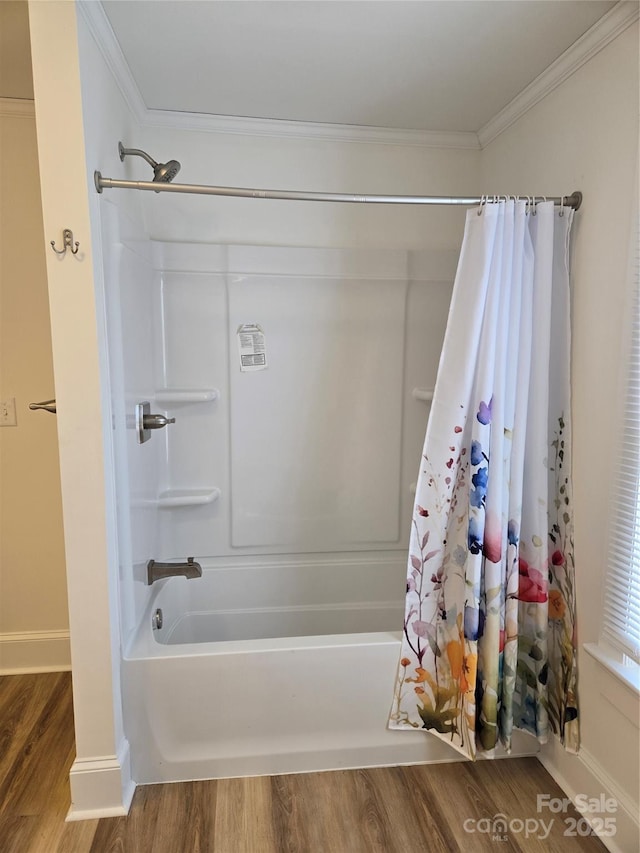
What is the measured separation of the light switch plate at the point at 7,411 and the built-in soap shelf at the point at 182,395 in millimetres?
584

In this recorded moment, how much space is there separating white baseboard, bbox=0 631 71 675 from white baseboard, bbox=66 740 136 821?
0.85 m

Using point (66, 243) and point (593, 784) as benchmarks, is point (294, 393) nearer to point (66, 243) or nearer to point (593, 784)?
point (66, 243)

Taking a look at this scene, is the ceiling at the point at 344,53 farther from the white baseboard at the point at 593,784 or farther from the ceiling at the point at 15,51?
the white baseboard at the point at 593,784

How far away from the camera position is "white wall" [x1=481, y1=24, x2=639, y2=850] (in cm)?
153

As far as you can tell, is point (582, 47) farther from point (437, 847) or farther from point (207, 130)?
point (437, 847)

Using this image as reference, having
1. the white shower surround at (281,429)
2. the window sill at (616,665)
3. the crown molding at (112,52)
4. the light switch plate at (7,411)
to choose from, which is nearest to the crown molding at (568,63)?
the white shower surround at (281,429)

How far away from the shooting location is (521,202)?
5.52 ft

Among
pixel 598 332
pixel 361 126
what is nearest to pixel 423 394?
pixel 598 332

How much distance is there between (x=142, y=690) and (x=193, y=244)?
1676mm

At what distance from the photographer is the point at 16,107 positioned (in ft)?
6.98

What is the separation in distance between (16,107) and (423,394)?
78.0 inches

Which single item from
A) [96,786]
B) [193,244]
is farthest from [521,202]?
[96,786]

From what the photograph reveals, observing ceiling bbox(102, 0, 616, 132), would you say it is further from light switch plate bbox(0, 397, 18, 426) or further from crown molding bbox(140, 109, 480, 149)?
light switch plate bbox(0, 397, 18, 426)

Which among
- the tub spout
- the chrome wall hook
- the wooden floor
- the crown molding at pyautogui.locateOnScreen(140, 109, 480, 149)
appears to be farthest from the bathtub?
the crown molding at pyautogui.locateOnScreen(140, 109, 480, 149)
